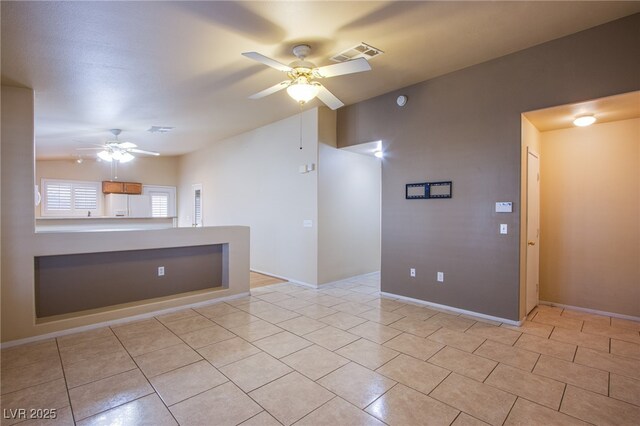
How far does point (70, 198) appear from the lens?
828 cm

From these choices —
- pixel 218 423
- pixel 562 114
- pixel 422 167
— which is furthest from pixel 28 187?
pixel 562 114

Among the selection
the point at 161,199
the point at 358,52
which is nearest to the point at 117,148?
the point at 161,199

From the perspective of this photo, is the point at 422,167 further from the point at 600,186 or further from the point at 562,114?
the point at 600,186

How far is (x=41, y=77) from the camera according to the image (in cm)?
330

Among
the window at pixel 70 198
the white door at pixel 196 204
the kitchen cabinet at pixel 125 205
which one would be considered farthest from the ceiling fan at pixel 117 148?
the window at pixel 70 198

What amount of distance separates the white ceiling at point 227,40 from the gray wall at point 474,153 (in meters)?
0.23

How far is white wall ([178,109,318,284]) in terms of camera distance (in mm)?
5391

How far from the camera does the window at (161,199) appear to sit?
374 inches

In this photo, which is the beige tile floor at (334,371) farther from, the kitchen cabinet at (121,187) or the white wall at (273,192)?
the kitchen cabinet at (121,187)

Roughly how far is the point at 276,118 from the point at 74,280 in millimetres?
3926

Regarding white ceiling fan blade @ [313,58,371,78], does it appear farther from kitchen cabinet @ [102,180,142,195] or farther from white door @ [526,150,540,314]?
kitchen cabinet @ [102,180,142,195]

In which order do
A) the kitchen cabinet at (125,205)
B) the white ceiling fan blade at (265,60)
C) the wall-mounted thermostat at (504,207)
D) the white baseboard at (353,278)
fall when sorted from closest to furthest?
the white ceiling fan blade at (265,60), the wall-mounted thermostat at (504,207), the white baseboard at (353,278), the kitchen cabinet at (125,205)


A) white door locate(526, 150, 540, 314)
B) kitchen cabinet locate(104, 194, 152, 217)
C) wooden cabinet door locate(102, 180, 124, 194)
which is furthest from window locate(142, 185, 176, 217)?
white door locate(526, 150, 540, 314)

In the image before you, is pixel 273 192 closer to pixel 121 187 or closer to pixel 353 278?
pixel 353 278
